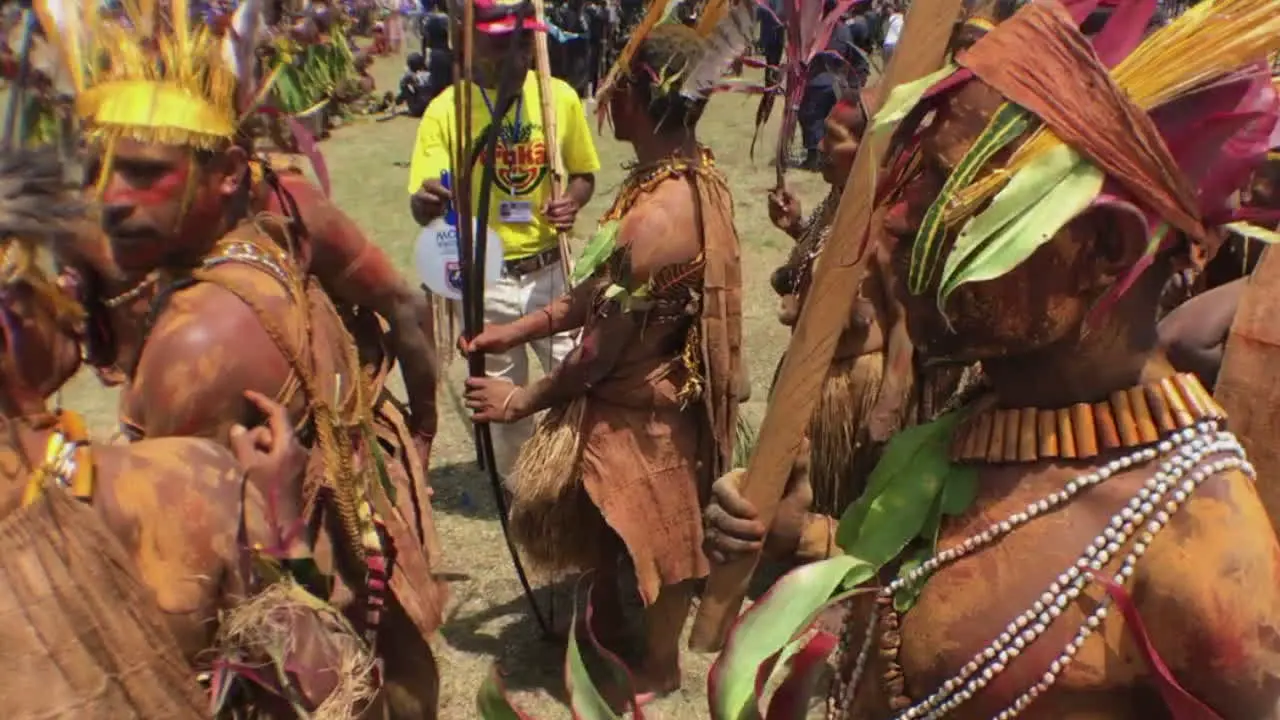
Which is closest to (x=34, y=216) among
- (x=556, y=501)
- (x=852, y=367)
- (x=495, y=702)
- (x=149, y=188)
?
(x=149, y=188)

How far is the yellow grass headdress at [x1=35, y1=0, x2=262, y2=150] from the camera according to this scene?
7.23 ft

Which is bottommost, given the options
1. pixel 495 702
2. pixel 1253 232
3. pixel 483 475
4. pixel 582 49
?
pixel 483 475

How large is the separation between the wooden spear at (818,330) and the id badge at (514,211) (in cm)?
335

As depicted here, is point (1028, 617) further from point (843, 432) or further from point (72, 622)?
point (843, 432)

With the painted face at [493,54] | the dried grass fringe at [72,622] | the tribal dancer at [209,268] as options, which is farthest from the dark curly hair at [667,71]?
the dried grass fringe at [72,622]

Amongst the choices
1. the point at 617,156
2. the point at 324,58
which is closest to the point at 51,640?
the point at 324,58

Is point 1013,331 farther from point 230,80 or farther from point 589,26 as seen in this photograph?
point 589,26

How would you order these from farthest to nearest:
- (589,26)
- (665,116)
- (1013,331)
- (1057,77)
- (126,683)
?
(589,26)
(665,116)
(126,683)
(1013,331)
(1057,77)

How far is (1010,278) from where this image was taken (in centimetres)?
146

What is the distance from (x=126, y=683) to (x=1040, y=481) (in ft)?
4.49

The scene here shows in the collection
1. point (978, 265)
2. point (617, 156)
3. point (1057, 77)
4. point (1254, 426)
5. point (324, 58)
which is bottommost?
point (617, 156)

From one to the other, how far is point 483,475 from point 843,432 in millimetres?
2174

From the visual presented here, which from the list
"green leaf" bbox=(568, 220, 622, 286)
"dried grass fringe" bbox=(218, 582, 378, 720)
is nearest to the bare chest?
"dried grass fringe" bbox=(218, 582, 378, 720)

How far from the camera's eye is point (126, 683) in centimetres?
165
